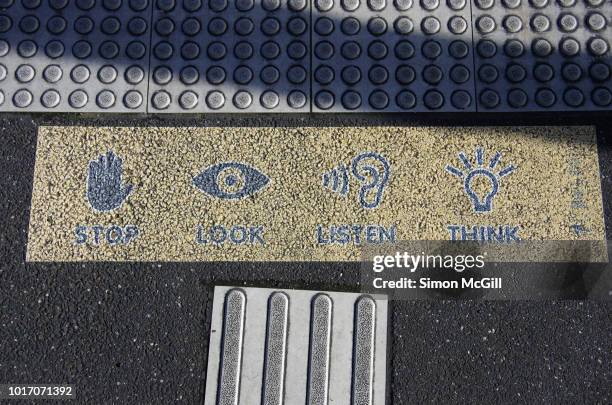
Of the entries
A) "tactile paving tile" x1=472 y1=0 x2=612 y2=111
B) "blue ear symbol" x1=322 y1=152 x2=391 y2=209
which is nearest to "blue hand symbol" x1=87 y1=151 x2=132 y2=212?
"blue ear symbol" x1=322 y1=152 x2=391 y2=209

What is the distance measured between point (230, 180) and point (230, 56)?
0.73m

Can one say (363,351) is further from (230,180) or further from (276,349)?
(230,180)

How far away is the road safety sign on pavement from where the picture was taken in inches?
121

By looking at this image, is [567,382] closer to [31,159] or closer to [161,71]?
[161,71]

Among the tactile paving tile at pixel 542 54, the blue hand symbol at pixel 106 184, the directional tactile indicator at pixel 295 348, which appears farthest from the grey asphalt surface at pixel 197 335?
the tactile paving tile at pixel 542 54

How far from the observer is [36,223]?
3.10m

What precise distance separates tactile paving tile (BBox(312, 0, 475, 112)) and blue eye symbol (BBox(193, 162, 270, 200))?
0.52 metres

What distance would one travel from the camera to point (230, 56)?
3.29 meters

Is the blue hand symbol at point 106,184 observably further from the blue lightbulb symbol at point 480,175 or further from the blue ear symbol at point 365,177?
the blue lightbulb symbol at point 480,175

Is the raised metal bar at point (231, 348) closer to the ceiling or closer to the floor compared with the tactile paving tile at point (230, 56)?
closer to the floor

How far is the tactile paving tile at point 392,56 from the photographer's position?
3227mm

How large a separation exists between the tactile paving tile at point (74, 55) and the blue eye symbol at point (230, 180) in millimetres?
552

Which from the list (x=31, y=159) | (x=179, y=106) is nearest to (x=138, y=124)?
(x=179, y=106)

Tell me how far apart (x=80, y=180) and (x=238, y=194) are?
87cm
